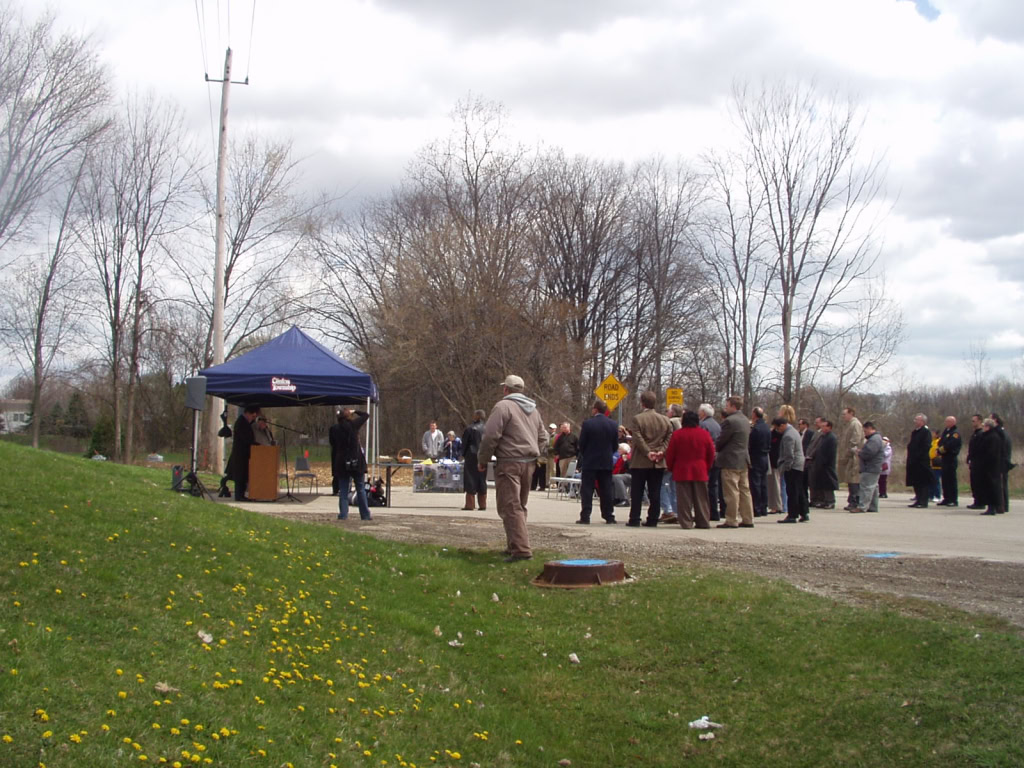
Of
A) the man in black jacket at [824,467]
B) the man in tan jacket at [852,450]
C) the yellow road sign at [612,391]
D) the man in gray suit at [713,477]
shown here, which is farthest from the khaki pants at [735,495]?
the yellow road sign at [612,391]

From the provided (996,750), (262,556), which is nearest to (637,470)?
(262,556)

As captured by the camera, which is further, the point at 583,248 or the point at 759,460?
the point at 583,248

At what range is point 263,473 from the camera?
733 inches

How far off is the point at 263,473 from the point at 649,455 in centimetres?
791

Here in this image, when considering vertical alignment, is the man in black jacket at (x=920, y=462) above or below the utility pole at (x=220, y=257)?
below

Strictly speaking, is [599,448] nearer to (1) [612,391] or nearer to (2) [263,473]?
(2) [263,473]

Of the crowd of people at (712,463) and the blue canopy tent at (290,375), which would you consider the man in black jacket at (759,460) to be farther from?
the blue canopy tent at (290,375)

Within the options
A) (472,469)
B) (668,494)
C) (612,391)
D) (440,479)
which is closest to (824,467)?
(668,494)

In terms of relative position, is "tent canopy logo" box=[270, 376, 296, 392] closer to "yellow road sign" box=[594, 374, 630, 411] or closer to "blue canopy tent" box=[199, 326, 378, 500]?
"blue canopy tent" box=[199, 326, 378, 500]

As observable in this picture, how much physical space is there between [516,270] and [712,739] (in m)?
39.5

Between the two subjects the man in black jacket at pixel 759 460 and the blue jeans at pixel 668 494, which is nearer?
the blue jeans at pixel 668 494

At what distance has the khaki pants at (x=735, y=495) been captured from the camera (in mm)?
14992

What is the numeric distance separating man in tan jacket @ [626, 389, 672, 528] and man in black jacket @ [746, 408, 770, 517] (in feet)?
6.96

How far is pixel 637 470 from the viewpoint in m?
14.9
